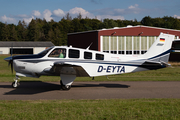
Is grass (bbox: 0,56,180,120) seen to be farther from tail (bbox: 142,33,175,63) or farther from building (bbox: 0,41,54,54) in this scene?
building (bbox: 0,41,54,54)

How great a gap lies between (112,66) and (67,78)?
7.99 feet

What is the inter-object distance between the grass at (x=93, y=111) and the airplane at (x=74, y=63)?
3205 millimetres

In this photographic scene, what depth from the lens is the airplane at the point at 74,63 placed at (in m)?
10.0

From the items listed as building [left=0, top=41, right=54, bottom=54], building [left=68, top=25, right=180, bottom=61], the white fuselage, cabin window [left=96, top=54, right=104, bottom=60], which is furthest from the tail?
building [left=0, top=41, right=54, bottom=54]

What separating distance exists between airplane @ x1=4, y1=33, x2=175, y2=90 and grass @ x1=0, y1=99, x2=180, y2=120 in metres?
3.21

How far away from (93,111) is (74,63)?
4435mm

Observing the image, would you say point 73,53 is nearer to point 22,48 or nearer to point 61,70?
point 61,70

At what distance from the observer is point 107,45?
36.1 m

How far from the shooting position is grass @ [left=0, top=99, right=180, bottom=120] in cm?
543

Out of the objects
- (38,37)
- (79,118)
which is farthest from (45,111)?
(38,37)

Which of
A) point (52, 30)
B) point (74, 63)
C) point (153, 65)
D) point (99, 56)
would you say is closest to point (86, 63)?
point (74, 63)

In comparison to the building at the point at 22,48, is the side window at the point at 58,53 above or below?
below

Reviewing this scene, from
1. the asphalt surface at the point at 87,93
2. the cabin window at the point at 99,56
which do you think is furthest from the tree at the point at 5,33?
the cabin window at the point at 99,56

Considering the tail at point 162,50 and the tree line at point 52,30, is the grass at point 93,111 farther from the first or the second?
the tree line at point 52,30
